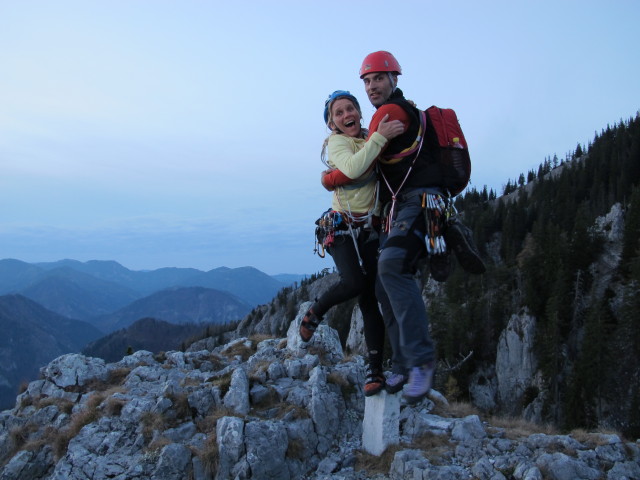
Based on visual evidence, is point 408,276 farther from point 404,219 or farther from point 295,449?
point 295,449

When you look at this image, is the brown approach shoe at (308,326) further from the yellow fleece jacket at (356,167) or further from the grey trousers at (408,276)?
the grey trousers at (408,276)

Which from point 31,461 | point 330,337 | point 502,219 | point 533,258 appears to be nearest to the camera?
point 31,461

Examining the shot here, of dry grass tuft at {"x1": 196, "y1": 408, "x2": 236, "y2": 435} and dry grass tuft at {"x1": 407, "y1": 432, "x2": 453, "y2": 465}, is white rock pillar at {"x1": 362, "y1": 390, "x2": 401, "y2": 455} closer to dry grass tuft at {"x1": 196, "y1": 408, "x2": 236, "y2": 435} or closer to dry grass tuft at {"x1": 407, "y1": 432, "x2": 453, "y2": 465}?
dry grass tuft at {"x1": 407, "y1": 432, "x2": 453, "y2": 465}

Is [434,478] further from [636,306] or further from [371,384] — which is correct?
[636,306]

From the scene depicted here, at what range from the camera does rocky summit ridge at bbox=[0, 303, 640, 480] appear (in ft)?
28.9

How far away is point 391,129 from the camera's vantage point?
537 cm

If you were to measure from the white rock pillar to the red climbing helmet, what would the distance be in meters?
6.02

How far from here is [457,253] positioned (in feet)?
19.3

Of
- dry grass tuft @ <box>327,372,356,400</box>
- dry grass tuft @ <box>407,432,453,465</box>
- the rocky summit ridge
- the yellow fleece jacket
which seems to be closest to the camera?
the yellow fleece jacket

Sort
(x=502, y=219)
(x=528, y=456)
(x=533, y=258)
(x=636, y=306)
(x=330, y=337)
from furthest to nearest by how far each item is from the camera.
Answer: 1. (x=502, y=219)
2. (x=533, y=258)
3. (x=636, y=306)
4. (x=330, y=337)
5. (x=528, y=456)

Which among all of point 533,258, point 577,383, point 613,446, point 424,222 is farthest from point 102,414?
point 533,258

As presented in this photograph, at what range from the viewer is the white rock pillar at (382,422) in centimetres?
905

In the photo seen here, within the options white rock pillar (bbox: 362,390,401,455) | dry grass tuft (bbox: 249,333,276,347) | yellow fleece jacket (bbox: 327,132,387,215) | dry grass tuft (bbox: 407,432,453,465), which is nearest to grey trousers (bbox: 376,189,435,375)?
yellow fleece jacket (bbox: 327,132,387,215)

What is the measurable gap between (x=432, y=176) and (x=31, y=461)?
11.0 metres
